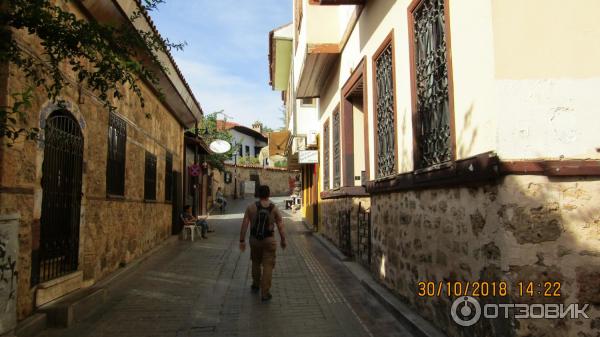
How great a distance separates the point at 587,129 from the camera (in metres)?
3.62

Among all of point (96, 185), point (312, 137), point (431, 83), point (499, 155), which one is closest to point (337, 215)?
point (312, 137)

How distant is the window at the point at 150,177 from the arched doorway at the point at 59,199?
13.6 ft

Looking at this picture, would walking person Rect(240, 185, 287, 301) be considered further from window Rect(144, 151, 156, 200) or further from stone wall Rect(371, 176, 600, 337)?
window Rect(144, 151, 156, 200)

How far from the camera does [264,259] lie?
21.9ft

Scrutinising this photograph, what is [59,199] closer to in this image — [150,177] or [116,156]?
[116,156]

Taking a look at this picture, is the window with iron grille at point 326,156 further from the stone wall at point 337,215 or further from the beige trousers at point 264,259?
the beige trousers at point 264,259

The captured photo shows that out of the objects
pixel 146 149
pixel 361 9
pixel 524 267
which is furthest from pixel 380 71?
pixel 146 149

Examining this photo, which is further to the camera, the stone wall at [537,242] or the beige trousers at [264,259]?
the beige trousers at [264,259]

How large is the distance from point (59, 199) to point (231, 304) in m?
2.57

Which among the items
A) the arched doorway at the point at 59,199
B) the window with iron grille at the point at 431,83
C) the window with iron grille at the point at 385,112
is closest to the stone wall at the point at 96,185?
the arched doorway at the point at 59,199

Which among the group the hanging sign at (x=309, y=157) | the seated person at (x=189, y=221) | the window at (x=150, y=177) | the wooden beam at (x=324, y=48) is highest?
the wooden beam at (x=324, y=48)

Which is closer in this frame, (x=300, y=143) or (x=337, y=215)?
(x=337, y=215)

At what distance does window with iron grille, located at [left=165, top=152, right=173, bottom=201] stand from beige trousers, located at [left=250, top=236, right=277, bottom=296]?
7.20 meters

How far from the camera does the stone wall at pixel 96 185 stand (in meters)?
4.92
